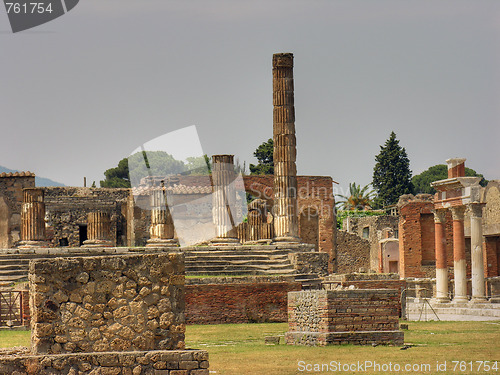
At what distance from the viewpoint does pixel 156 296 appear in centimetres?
1027

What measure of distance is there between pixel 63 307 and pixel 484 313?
20.0 m

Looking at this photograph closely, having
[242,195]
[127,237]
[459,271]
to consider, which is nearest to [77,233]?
[127,237]

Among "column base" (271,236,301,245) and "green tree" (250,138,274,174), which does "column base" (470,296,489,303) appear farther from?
"green tree" (250,138,274,174)

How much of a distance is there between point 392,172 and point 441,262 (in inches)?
1677

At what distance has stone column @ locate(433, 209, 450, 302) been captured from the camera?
3170 centimetres

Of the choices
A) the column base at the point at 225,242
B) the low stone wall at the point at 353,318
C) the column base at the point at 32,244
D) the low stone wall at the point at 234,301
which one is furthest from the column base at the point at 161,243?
the low stone wall at the point at 353,318

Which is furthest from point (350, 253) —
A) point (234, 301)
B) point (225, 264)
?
point (234, 301)

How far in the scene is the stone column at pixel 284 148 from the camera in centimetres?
3459


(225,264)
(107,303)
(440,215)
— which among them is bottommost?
(107,303)

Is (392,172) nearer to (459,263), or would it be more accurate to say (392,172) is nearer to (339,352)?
(459,263)

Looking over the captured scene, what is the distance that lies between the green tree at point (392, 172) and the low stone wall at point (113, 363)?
212 ft

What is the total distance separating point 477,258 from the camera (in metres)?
30.7

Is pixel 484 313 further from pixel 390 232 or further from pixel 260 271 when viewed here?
pixel 390 232

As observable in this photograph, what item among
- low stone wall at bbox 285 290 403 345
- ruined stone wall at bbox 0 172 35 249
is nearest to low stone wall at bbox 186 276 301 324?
low stone wall at bbox 285 290 403 345
